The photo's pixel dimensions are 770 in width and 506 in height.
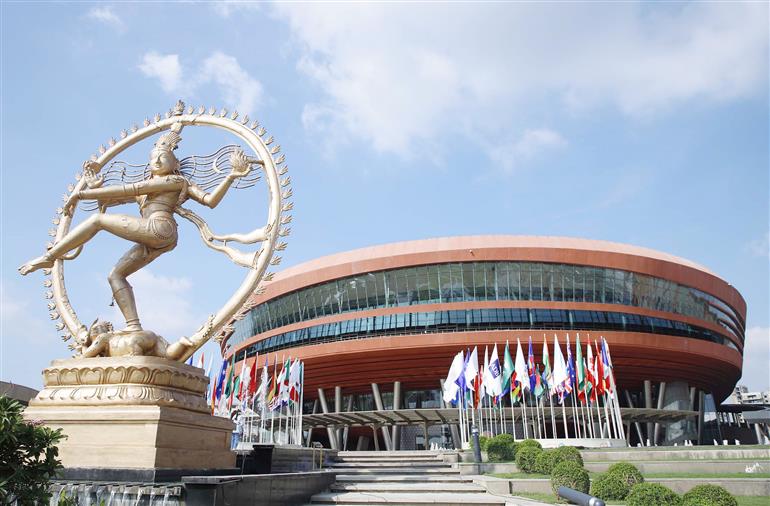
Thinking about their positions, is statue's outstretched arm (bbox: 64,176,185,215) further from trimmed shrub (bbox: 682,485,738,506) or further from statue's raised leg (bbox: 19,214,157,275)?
trimmed shrub (bbox: 682,485,738,506)

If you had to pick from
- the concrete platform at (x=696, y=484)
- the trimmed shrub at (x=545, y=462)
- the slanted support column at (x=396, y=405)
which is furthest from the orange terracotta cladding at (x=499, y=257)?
the concrete platform at (x=696, y=484)

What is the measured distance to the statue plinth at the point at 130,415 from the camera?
24.3 feet

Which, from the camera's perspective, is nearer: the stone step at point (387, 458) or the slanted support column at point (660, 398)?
the stone step at point (387, 458)

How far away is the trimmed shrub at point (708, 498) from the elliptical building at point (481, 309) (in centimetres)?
2690

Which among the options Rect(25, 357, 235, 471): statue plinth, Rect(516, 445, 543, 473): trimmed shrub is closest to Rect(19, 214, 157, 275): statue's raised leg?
Rect(25, 357, 235, 471): statue plinth

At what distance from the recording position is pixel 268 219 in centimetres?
972

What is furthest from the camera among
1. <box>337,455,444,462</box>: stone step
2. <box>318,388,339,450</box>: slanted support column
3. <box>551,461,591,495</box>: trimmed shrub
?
<box>318,388,339,450</box>: slanted support column

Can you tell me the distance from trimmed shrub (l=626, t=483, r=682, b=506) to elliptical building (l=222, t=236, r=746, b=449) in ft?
85.1

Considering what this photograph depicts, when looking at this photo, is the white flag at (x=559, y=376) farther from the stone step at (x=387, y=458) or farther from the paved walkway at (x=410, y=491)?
the paved walkway at (x=410, y=491)

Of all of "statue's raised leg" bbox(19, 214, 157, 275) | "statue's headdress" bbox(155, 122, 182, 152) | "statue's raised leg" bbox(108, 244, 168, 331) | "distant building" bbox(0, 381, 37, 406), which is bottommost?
"distant building" bbox(0, 381, 37, 406)

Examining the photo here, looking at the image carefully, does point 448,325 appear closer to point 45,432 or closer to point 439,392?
point 439,392

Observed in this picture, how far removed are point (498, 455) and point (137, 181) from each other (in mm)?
14856

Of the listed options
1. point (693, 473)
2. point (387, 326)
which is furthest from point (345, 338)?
point (693, 473)

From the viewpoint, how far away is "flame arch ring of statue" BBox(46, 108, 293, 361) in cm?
911
